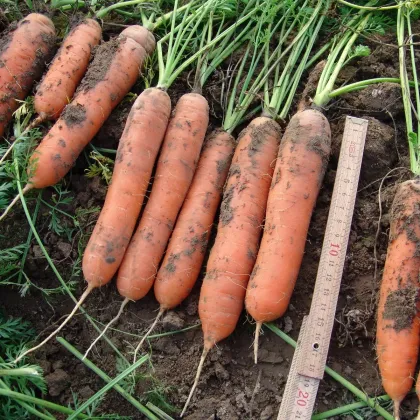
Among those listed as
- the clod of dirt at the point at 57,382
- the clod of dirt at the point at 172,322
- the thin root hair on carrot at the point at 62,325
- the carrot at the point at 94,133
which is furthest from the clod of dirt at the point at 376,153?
the clod of dirt at the point at 57,382

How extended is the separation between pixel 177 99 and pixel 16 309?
1.53m

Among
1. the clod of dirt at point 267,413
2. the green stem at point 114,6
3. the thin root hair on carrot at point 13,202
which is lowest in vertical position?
the clod of dirt at point 267,413

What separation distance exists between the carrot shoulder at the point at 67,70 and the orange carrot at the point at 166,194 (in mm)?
658

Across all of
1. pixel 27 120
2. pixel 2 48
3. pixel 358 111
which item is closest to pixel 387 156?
pixel 358 111

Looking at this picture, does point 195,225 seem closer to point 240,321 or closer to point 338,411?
point 240,321

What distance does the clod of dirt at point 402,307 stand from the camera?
2561mm

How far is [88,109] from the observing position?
3.15 metres

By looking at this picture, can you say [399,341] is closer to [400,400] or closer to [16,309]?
[400,400]

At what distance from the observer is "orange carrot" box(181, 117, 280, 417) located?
2.74 meters

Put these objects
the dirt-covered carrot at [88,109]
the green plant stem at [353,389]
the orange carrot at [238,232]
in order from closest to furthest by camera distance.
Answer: the green plant stem at [353,389]
the orange carrot at [238,232]
the dirt-covered carrot at [88,109]

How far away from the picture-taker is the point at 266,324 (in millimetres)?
2754

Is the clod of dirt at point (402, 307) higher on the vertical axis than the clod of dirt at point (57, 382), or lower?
lower

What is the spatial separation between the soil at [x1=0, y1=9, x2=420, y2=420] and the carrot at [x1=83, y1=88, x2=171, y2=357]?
16 centimetres

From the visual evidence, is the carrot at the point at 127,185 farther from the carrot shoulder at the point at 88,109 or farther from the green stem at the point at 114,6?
the green stem at the point at 114,6
